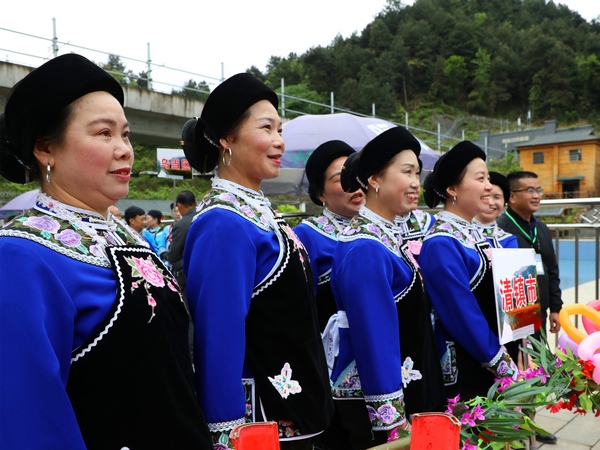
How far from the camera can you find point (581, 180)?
120ft

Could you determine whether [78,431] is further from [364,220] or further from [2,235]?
[364,220]

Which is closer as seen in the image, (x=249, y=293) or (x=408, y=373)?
(x=249, y=293)

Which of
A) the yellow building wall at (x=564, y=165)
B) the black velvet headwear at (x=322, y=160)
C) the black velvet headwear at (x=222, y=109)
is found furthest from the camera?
the yellow building wall at (x=564, y=165)

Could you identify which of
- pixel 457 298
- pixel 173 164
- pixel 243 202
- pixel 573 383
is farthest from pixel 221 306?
pixel 173 164

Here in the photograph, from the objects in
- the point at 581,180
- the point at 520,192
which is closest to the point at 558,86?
the point at 581,180

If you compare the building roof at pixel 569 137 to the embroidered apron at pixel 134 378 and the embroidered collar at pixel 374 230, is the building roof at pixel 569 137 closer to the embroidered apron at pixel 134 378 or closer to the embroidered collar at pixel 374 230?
the embroidered collar at pixel 374 230

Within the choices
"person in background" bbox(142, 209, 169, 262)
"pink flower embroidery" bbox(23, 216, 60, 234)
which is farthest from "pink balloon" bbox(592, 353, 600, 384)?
"person in background" bbox(142, 209, 169, 262)

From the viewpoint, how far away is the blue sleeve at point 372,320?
2023 millimetres

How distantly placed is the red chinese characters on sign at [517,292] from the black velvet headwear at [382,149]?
74 centimetres

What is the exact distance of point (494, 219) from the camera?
3.30m

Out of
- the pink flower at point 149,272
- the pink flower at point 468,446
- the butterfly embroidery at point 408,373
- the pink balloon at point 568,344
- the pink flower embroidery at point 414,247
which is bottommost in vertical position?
the butterfly embroidery at point 408,373

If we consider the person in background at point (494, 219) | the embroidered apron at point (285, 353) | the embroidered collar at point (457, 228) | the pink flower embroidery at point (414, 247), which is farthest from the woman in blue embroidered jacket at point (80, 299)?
the pink flower embroidery at point (414, 247)

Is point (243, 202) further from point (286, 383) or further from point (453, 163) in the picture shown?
point (453, 163)

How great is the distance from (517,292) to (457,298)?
0.29 m
